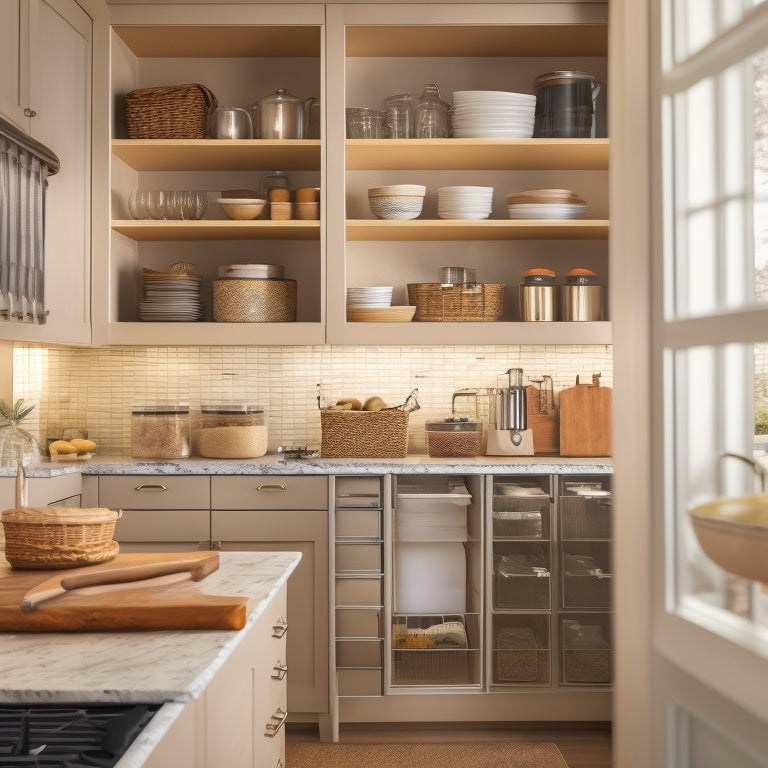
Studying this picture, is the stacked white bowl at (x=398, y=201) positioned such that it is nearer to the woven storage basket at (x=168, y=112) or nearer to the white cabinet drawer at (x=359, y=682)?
the woven storage basket at (x=168, y=112)

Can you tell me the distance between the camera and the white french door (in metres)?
1.07

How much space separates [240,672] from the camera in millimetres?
1541

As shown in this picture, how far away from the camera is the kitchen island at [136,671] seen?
1.06 metres

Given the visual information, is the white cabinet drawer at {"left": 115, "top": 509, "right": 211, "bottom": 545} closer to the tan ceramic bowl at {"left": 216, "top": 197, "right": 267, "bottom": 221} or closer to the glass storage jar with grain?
the glass storage jar with grain

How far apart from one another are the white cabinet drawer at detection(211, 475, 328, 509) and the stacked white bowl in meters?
1.11

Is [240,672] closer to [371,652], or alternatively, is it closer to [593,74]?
[371,652]

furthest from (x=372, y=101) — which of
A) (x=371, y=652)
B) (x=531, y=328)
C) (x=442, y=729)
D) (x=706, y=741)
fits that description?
(x=706, y=741)

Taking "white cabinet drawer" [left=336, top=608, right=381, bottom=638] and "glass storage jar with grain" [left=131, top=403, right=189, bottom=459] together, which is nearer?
"white cabinet drawer" [left=336, top=608, right=381, bottom=638]

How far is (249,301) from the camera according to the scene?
3.46 meters

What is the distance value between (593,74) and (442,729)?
281 centimetres

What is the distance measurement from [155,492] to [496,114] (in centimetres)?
199

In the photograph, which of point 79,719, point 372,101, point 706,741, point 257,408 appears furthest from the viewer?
point 372,101

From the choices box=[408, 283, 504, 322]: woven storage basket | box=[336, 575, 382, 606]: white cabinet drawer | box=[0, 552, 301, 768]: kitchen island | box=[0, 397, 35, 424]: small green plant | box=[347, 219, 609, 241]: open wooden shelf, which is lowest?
box=[336, 575, 382, 606]: white cabinet drawer

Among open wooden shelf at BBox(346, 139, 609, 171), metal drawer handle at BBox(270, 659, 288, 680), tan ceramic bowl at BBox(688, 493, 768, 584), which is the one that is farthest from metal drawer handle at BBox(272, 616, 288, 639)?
open wooden shelf at BBox(346, 139, 609, 171)
